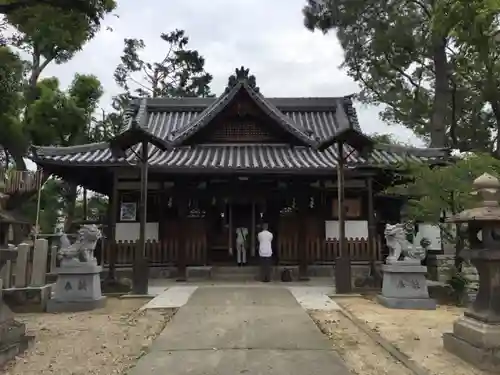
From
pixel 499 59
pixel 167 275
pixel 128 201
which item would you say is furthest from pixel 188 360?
pixel 499 59

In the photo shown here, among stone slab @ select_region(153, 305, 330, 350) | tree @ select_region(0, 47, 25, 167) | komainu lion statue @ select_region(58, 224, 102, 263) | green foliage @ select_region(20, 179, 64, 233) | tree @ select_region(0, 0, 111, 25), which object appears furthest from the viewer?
green foliage @ select_region(20, 179, 64, 233)

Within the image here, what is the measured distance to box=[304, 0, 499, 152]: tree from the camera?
2003 cm

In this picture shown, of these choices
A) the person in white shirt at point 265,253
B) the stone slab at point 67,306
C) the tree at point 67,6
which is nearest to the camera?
the tree at point 67,6

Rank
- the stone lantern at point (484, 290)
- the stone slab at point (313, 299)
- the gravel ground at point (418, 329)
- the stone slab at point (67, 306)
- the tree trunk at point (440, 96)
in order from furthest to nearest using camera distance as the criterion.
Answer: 1. the tree trunk at point (440, 96)
2. the stone slab at point (313, 299)
3. the stone slab at point (67, 306)
4. the gravel ground at point (418, 329)
5. the stone lantern at point (484, 290)

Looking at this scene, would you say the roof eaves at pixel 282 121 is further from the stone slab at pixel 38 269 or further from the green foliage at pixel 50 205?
the green foliage at pixel 50 205

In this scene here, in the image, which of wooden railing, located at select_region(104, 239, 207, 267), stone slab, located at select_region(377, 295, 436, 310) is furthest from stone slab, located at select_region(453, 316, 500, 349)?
wooden railing, located at select_region(104, 239, 207, 267)

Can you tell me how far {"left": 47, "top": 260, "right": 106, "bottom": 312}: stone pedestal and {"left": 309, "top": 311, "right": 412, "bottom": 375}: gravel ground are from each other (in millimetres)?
4596

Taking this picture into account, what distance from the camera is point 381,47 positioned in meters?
21.2

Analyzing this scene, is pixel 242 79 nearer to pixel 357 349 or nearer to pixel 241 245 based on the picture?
pixel 241 245

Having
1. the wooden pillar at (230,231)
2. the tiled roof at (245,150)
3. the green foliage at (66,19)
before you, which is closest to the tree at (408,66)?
the tiled roof at (245,150)

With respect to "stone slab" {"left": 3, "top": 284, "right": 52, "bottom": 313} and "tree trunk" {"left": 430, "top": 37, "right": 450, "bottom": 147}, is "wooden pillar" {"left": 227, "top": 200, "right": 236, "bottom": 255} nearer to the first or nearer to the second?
"stone slab" {"left": 3, "top": 284, "right": 52, "bottom": 313}

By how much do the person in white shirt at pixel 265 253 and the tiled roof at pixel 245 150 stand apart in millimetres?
2024

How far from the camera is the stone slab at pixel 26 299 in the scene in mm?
9453

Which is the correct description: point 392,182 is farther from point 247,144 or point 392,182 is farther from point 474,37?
point 474,37
